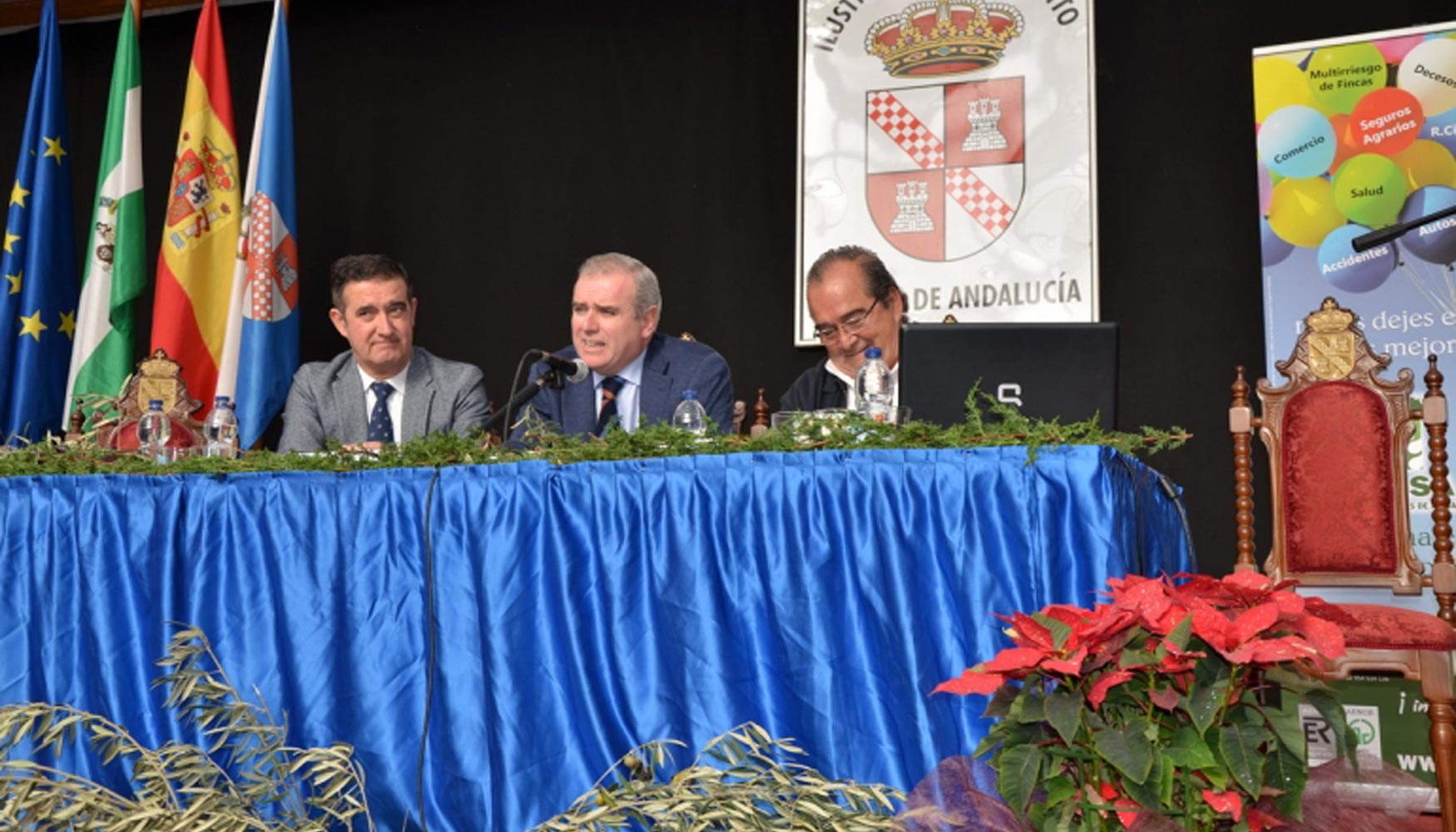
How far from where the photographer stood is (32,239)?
478cm

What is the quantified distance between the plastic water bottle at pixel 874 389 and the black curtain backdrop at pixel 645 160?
6.96 feet

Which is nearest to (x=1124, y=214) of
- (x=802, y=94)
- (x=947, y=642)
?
(x=802, y=94)

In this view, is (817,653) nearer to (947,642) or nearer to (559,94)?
(947,642)

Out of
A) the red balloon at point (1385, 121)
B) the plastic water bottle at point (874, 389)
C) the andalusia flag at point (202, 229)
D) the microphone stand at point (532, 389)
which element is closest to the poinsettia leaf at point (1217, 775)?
the plastic water bottle at point (874, 389)

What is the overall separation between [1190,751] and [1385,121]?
3.14 m

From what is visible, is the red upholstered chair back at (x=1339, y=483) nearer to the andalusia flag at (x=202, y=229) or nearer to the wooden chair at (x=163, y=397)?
the wooden chair at (x=163, y=397)

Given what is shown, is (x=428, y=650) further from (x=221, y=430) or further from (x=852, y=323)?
(x=852, y=323)

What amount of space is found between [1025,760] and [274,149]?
4050 mm

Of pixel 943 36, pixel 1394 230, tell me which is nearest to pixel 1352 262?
pixel 1394 230

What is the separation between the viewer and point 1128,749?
1328 mm

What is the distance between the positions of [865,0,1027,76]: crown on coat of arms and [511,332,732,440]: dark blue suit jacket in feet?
5.28

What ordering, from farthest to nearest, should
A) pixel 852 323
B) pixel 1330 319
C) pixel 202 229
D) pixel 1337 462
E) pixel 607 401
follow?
pixel 202 229, pixel 1330 319, pixel 1337 462, pixel 852 323, pixel 607 401

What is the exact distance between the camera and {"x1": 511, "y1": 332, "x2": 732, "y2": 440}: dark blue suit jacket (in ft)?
10.6

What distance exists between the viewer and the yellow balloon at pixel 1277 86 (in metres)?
3.95
